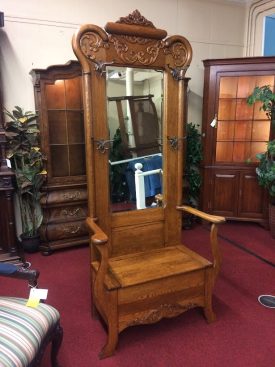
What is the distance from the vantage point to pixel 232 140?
388 cm

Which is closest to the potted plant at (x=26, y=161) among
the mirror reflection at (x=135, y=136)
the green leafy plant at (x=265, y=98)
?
the mirror reflection at (x=135, y=136)

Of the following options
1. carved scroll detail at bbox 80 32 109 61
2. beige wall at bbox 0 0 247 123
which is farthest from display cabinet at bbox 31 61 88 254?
carved scroll detail at bbox 80 32 109 61

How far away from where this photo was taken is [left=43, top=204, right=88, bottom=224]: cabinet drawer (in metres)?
3.13

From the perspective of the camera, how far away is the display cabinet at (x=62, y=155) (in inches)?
118

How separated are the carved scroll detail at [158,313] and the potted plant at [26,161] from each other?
5.64ft

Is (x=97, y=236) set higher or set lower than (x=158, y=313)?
higher

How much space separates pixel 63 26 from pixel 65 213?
203 centimetres

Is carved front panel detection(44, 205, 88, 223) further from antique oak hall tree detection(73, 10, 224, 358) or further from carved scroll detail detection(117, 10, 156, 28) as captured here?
carved scroll detail detection(117, 10, 156, 28)

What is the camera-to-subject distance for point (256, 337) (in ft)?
6.23

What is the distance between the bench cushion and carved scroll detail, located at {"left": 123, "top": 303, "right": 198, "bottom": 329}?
518 mm

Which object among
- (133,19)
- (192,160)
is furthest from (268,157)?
(133,19)

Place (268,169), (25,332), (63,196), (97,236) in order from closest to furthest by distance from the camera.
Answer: (25,332) < (97,236) < (63,196) < (268,169)

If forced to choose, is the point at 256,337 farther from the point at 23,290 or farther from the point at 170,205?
the point at 23,290

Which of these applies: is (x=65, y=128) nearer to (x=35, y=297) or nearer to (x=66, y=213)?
(x=66, y=213)
